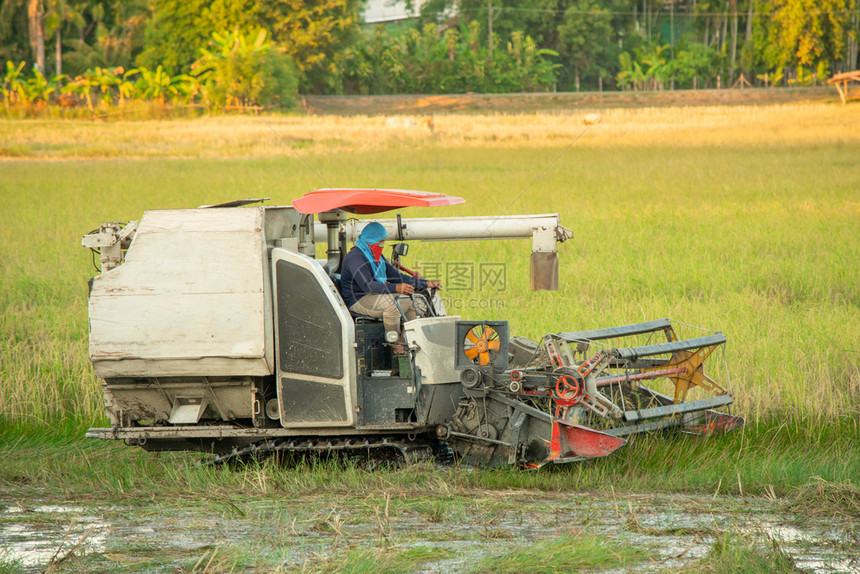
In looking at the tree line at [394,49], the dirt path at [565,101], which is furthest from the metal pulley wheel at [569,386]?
the tree line at [394,49]

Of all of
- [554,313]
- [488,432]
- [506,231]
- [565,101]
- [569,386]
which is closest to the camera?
[569,386]

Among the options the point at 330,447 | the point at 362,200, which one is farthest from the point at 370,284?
the point at 330,447

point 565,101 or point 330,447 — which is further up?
point 565,101

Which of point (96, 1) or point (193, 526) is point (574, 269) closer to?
point (193, 526)

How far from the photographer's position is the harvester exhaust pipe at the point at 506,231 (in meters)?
8.19

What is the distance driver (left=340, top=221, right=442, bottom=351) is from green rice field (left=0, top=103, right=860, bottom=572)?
1.25 m

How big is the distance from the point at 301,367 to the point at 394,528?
5.58ft

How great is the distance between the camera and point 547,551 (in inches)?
210

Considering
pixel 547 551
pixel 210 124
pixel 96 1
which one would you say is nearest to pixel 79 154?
pixel 210 124

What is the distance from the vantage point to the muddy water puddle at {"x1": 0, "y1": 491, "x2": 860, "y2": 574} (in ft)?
17.7

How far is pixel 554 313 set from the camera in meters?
11.6

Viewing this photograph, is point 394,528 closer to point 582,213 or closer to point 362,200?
Answer: point 362,200

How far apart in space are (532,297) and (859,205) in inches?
373

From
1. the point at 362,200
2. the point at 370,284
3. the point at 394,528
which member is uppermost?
the point at 362,200
